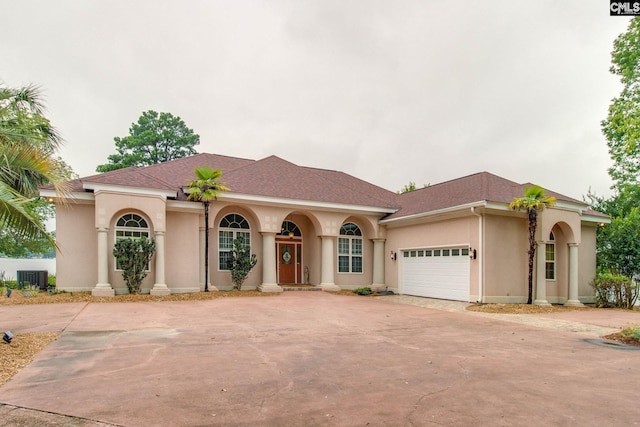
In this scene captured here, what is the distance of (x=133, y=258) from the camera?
13.8 metres

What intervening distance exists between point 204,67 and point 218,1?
534 centimetres

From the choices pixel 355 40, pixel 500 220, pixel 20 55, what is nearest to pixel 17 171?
pixel 20 55

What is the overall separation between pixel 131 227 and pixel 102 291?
2.48 m

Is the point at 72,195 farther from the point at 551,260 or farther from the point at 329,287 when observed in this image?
the point at 551,260

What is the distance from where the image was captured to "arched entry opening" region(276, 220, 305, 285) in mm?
18656

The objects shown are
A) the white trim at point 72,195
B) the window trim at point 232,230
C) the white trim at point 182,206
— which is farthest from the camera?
the window trim at point 232,230

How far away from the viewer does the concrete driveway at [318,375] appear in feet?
12.9

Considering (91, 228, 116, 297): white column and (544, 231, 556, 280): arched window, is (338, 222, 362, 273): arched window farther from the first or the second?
(91, 228, 116, 297): white column

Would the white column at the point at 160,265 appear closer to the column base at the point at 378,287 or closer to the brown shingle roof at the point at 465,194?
the column base at the point at 378,287

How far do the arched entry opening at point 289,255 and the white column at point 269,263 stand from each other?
1653 mm

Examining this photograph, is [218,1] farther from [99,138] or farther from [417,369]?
[99,138]

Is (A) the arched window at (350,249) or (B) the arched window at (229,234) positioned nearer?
(B) the arched window at (229,234)

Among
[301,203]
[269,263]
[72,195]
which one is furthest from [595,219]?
[72,195]

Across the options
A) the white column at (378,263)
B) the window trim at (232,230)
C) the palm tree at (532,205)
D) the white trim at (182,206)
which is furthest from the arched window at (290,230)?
the palm tree at (532,205)
